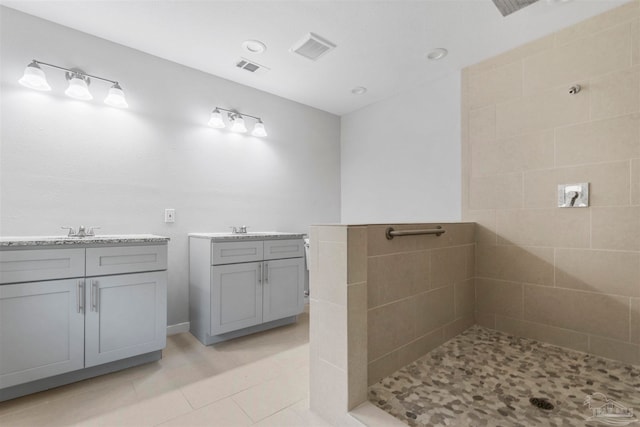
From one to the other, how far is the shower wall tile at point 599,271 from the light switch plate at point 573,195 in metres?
0.28

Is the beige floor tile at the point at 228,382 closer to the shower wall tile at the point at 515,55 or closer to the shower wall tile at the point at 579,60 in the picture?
the shower wall tile at the point at 579,60

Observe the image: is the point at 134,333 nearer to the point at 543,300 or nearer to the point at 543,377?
the point at 543,377

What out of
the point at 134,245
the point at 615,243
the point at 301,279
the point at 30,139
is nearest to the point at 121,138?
the point at 30,139

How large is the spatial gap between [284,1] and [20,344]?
7.85 ft

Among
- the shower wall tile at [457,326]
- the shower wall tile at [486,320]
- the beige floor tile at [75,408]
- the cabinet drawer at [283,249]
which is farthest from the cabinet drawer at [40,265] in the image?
the shower wall tile at [486,320]

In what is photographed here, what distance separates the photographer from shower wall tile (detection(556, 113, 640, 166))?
1667mm

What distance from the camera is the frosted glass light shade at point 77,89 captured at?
2.01 m

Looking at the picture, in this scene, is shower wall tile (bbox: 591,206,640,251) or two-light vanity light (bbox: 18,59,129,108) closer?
shower wall tile (bbox: 591,206,640,251)

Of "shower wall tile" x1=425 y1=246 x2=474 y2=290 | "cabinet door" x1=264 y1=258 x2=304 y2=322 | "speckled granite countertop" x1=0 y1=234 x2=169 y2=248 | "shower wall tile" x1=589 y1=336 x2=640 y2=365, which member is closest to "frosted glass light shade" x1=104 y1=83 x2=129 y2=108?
"speckled granite countertop" x1=0 y1=234 x2=169 y2=248

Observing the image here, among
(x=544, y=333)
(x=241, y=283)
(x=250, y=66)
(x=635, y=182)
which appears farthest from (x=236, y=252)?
(x=635, y=182)

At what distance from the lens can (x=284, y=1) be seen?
1820 millimetres

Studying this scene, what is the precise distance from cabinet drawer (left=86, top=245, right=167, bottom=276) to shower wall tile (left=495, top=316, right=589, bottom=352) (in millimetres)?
2388

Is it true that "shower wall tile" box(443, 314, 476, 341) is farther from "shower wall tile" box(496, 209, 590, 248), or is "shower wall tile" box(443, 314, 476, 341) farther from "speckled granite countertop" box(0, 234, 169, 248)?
"speckled granite countertop" box(0, 234, 169, 248)

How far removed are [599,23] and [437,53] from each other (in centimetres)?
95
